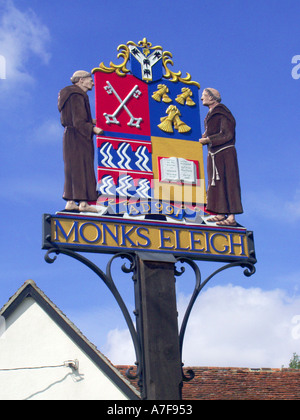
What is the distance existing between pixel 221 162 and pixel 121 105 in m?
1.60

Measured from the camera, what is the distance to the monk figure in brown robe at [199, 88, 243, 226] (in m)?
10.1

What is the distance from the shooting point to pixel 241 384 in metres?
14.8

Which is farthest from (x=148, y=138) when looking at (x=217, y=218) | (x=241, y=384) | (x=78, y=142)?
(x=241, y=384)

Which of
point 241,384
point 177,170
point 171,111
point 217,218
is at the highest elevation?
point 171,111

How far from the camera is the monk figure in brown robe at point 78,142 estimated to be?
370 inches

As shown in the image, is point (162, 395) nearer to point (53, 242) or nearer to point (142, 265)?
point (142, 265)

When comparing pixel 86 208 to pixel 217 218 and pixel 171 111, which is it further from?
pixel 171 111

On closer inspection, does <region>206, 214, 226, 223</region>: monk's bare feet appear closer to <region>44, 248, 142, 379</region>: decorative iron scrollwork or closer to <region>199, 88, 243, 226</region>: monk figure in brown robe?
<region>199, 88, 243, 226</region>: monk figure in brown robe

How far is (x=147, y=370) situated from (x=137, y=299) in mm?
870

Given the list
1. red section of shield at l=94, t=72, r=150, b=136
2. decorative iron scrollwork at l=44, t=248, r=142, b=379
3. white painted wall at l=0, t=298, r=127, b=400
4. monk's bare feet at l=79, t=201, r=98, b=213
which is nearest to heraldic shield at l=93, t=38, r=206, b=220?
red section of shield at l=94, t=72, r=150, b=136

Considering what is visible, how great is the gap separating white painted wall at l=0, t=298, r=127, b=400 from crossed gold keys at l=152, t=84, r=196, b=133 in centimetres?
496

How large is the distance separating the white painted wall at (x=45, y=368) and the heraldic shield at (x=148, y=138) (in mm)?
4544

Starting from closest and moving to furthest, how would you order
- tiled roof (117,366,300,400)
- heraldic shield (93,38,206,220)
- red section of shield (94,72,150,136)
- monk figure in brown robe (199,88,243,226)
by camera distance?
heraldic shield (93,38,206,220), red section of shield (94,72,150,136), monk figure in brown robe (199,88,243,226), tiled roof (117,366,300,400)

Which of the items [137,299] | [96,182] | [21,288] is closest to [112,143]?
[96,182]
